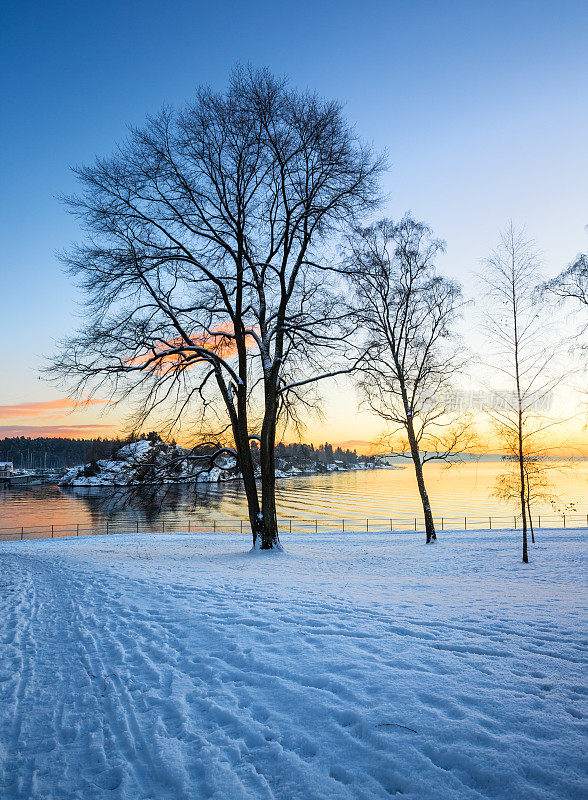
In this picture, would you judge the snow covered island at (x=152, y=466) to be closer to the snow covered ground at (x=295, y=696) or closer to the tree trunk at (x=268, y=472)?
the tree trunk at (x=268, y=472)

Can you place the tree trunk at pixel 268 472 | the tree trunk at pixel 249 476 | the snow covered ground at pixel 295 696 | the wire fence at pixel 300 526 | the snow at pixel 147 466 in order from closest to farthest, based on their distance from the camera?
the snow covered ground at pixel 295 696, the snow at pixel 147 466, the tree trunk at pixel 268 472, the tree trunk at pixel 249 476, the wire fence at pixel 300 526

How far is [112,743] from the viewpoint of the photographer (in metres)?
3.23

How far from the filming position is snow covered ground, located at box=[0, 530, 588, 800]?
2719 mm

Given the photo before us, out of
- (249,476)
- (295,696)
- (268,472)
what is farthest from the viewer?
(249,476)

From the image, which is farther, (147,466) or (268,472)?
(268,472)

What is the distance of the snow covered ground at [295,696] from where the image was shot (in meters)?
2.72

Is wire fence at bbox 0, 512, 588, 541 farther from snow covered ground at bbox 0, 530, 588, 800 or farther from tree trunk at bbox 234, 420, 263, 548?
snow covered ground at bbox 0, 530, 588, 800

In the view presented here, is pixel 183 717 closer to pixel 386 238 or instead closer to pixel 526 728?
pixel 526 728

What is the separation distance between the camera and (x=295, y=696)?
3553 millimetres

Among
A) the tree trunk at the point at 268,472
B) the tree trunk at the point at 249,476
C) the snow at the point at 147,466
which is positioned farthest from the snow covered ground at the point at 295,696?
the tree trunk at the point at 249,476

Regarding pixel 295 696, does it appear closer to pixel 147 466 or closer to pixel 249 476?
pixel 147 466

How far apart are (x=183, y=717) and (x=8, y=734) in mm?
1407

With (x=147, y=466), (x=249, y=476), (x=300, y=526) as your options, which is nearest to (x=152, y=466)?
(x=147, y=466)

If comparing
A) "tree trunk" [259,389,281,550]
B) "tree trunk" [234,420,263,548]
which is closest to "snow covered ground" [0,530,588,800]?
"tree trunk" [259,389,281,550]
